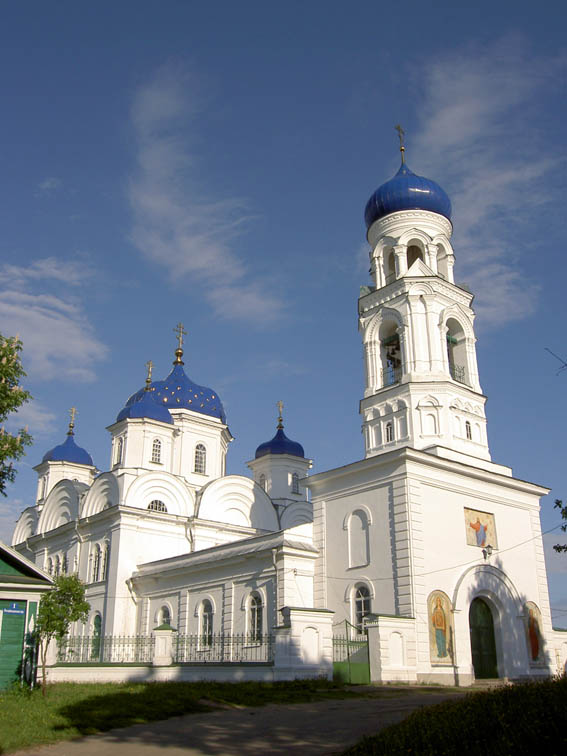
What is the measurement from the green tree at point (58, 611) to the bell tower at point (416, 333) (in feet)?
30.7

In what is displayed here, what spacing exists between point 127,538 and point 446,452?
39.4 feet

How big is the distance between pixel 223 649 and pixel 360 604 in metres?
4.53

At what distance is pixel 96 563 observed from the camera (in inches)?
1041

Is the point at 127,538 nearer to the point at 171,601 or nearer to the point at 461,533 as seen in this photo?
the point at 171,601

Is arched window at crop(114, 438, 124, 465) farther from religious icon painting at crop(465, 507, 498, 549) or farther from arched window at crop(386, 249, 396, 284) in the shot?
religious icon painting at crop(465, 507, 498, 549)

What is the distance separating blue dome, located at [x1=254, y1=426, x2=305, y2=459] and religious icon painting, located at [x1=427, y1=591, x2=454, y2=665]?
1619 cm

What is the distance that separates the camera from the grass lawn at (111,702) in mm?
8688

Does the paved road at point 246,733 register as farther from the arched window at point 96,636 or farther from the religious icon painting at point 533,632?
the arched window at point 96,636

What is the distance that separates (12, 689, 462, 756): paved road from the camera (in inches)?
296

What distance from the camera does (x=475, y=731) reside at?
6.24 meters

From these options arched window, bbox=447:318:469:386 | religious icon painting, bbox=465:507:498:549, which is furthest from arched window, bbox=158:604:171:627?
arched window, bbox=447:318:469:386

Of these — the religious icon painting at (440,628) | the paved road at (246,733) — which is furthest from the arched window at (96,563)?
the paved road at (246,733)

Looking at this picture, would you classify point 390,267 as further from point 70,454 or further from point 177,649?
point 70,454

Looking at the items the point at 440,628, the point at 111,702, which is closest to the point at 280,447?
the point at 440,628
